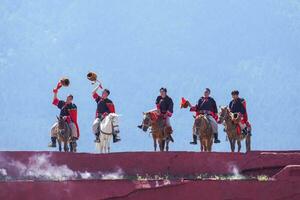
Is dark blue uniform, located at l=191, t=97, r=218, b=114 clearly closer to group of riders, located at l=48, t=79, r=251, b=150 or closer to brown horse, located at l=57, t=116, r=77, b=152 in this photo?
group of riders, located at l=48, t=79, r=251, b=150

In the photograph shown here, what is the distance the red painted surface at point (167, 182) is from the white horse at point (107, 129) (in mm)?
2699

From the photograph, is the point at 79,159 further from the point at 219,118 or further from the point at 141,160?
the point at 219,118

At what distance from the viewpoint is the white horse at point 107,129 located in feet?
81.4

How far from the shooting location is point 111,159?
22125 millimetres

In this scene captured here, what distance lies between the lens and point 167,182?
67.4ft

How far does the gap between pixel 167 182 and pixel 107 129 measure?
458 centimetres

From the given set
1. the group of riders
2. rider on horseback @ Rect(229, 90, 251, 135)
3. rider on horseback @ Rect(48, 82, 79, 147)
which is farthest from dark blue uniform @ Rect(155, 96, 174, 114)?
rider on horseback @ Rect(48, 82, 79, 147)

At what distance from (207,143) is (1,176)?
5818 mm

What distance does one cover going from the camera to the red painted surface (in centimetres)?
2023

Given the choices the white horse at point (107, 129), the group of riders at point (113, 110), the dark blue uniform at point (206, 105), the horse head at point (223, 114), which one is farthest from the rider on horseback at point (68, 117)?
the horse head at point (223, 114)

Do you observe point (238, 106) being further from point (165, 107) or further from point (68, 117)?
point (68, 117)

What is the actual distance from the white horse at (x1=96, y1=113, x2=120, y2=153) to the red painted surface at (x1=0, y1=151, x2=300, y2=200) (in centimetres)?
270

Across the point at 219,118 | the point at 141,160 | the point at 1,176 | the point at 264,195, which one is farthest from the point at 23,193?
the point at 219,118

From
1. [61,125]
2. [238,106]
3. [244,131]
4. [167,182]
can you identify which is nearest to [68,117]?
[61,125]
